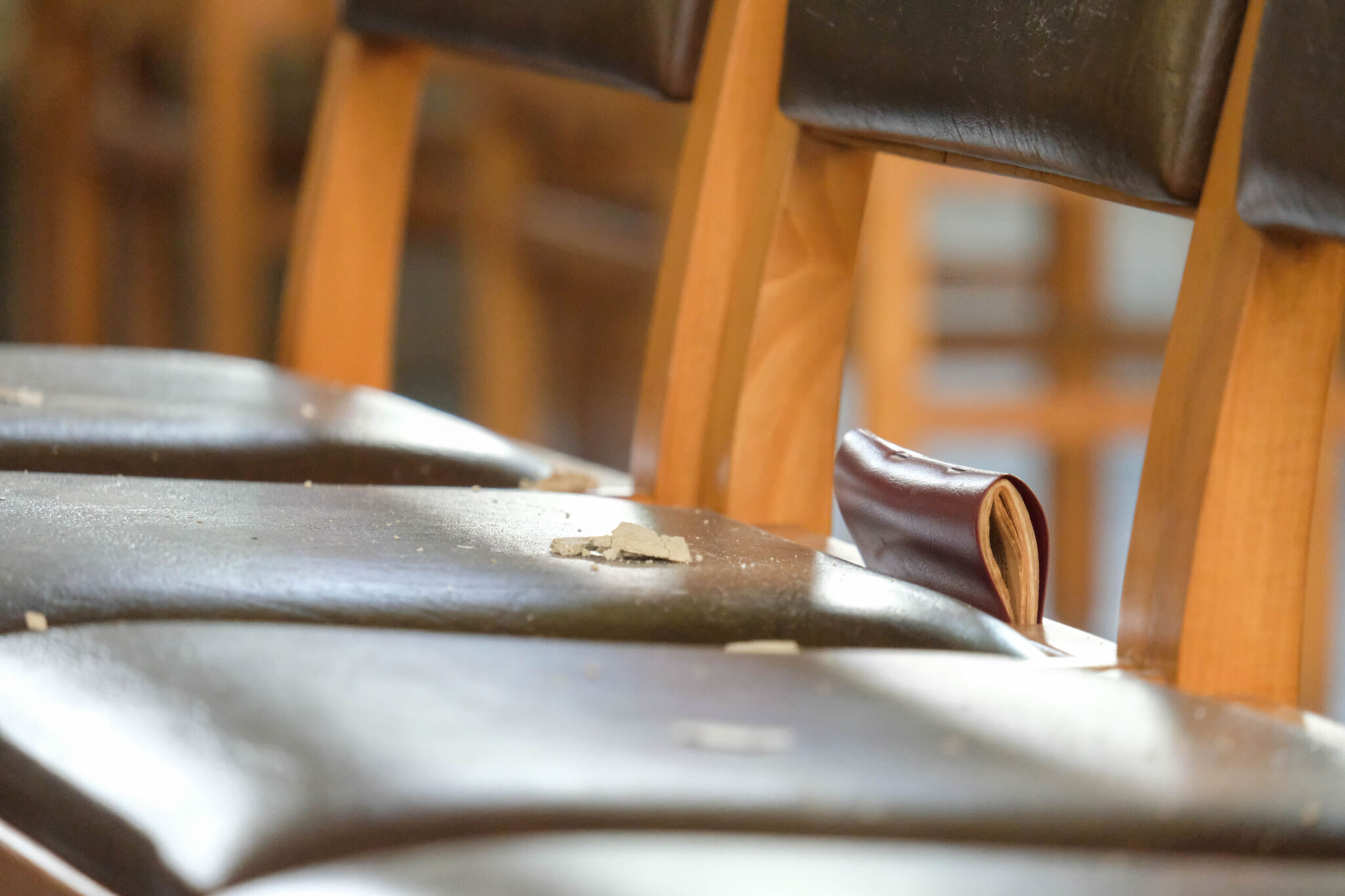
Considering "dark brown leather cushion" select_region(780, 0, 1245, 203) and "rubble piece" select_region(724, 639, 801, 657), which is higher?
"dark brown leather cushion" select_region(780, 0, 1245, 203)

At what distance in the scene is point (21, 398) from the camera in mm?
819

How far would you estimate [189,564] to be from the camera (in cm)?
46

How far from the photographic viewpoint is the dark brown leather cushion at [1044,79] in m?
0.53

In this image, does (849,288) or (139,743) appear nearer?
(139,743)

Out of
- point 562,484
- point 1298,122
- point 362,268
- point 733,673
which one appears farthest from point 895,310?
point 733,673

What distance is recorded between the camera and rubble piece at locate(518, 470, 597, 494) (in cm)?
78

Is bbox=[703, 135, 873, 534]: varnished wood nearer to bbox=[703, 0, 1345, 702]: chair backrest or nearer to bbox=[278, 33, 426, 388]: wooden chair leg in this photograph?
bbox=[703, 0, 1345, 702]: chair backrest

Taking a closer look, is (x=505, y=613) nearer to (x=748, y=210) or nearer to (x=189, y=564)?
(x=189, y=564)

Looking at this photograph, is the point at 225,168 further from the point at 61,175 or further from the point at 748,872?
the point at 748,872

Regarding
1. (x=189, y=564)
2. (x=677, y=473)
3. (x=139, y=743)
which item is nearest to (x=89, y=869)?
(x=139, y=743)

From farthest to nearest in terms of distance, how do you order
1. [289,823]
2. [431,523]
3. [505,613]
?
1. [431,523]
2. [505,613]
3. [289,823]

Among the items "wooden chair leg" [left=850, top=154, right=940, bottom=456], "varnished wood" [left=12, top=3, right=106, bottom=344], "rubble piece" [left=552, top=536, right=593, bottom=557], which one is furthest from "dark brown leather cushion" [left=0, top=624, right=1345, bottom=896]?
"varnished wood" [left=12, top=3, right=106, bottom=344]

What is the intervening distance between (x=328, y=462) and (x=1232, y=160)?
19.1 inches

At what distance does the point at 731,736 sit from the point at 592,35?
2.11 ft
